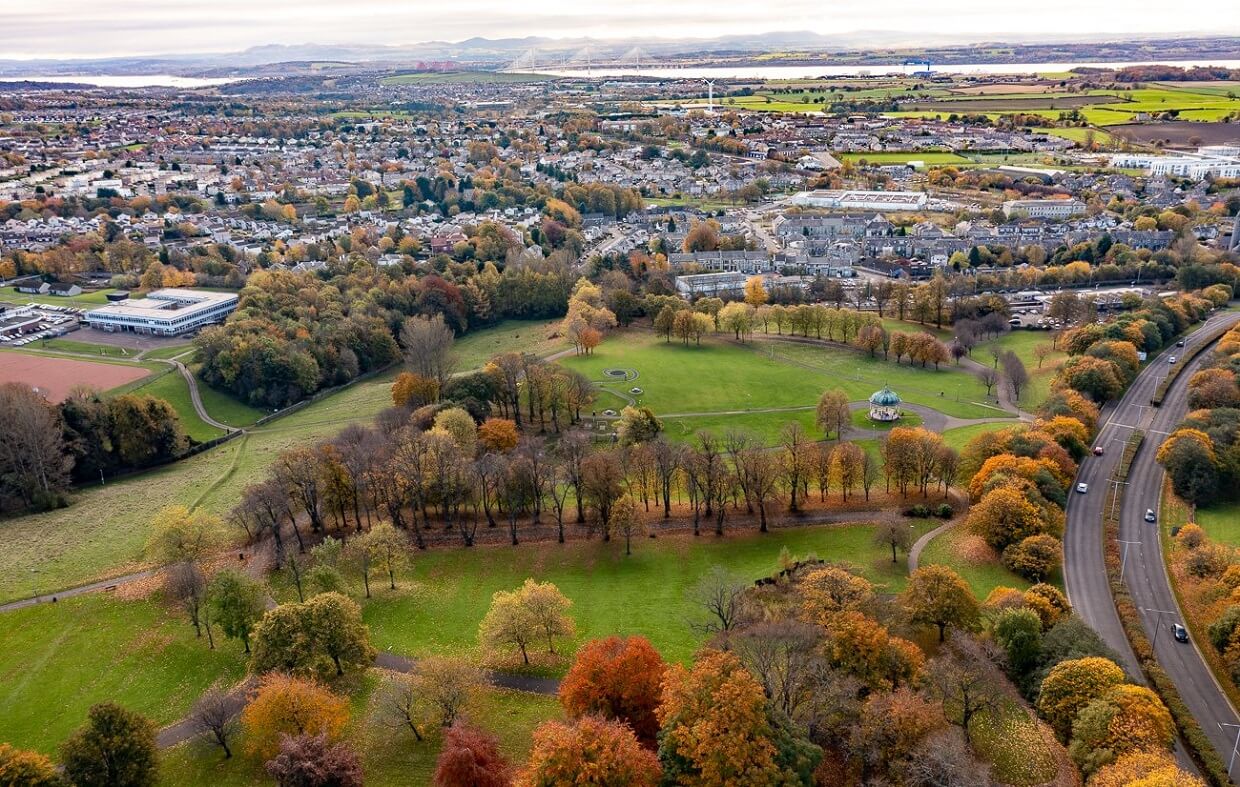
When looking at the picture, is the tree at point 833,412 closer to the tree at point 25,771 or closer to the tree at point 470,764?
the tree at point 470,764

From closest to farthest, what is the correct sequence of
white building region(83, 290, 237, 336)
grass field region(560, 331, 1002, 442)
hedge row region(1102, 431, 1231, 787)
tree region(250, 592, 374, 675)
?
hedge row region(1102, 431, 1231, 787) → tree region(250, 592, 374, 675) → grass field region(560, 331, 1002, 442) → white building region(83, 290, 237, 336)

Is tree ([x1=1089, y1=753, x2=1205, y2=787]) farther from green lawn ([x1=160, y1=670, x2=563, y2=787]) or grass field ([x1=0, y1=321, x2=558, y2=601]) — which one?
grass field ([x1=0, y1=321, x2=558, y2=601])

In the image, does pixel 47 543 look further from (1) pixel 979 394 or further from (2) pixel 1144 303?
(2) pixel 1144 303

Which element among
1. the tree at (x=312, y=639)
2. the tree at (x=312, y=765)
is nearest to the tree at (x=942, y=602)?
the tree at (x=312, y=765)

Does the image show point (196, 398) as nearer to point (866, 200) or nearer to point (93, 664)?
point (93, 664)

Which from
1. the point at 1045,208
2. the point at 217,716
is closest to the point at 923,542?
the point at 217,716

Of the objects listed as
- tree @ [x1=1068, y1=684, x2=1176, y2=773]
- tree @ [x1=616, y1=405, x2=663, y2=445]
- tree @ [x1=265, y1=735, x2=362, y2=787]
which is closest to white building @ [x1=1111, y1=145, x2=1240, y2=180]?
tree @ [x1=616, y1=405, x2=663, y2=445]

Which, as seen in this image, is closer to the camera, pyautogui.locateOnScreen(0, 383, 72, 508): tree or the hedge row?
the hedge row
